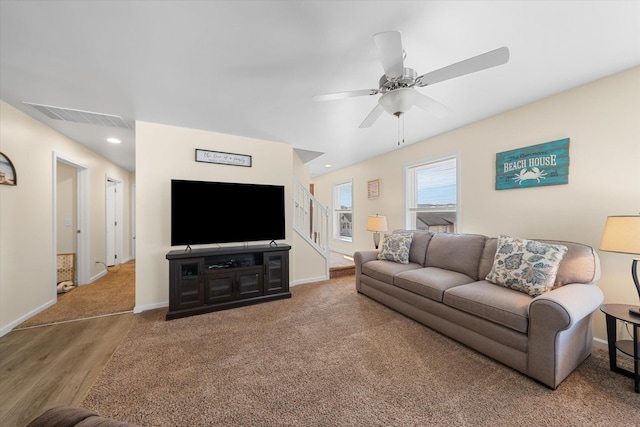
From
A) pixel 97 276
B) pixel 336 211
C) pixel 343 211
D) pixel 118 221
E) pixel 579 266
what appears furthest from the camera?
pixel 336 211

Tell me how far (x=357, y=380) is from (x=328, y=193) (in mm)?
5335

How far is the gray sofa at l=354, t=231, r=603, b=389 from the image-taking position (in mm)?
1642

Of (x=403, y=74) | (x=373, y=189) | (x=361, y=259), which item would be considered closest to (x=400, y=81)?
(x=403, y=74)

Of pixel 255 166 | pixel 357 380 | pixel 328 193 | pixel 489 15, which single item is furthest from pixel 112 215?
pixel 489 15

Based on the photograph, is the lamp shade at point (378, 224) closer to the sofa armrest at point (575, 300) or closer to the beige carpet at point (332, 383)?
the beige carpet at point (332, 383)

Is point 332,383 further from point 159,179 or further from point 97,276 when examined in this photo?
point 97,276

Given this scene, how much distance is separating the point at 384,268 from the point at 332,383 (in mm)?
1656

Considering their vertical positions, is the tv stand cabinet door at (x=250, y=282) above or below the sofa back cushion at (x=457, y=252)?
below

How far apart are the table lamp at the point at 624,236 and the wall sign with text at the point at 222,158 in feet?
12.2

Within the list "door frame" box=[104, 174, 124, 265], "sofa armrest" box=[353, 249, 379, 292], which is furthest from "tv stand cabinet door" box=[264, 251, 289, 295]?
"door frame" box=[104, 174, 124, 265]

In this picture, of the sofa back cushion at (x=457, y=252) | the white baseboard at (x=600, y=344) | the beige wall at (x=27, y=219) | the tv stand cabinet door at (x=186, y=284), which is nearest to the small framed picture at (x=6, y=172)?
the beige wall at (x=27, y=219)

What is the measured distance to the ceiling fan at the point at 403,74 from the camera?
4.38 feet

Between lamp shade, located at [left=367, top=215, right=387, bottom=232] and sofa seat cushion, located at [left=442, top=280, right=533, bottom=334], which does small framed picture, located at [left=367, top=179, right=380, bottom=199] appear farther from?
sofa seat cushion, located at [left=442, top=280, right=533, bottom=334]

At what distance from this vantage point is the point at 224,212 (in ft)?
10.6
